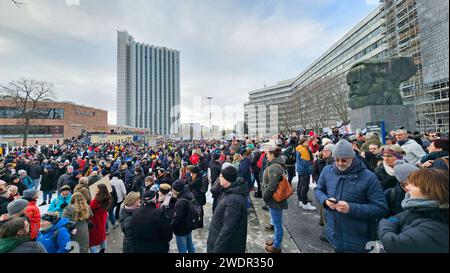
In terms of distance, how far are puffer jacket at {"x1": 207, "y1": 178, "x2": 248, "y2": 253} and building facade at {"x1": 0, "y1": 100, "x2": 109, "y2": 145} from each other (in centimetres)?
5601

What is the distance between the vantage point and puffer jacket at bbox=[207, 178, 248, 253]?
90.2 inches

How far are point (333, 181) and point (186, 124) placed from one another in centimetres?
6566

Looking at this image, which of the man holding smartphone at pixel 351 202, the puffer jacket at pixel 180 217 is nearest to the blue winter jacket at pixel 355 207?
the man holding smartphone at pixel 351 202

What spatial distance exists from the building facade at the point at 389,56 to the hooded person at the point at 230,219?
2044mm

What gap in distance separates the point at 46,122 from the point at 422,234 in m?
62.4

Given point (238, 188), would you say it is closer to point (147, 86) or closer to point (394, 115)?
point (394, 115)

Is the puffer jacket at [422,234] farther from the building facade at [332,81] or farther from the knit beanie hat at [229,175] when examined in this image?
the building facade at [332,81]

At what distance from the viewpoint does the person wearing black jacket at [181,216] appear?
10.1ft

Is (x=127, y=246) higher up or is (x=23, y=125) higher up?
(x=23, y=125)

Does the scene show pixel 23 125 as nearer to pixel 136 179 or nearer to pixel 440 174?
pixel 136 179

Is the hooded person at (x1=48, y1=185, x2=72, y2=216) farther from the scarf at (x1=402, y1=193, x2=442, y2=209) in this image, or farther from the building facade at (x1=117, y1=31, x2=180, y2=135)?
the building facade at (x1=117, y1=31, x2=180, y2=135)

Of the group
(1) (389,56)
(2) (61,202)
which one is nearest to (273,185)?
(2) (61,202)
